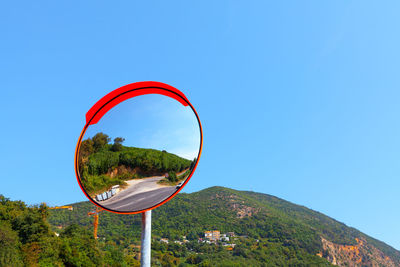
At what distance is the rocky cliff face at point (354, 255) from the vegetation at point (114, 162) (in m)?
64.7

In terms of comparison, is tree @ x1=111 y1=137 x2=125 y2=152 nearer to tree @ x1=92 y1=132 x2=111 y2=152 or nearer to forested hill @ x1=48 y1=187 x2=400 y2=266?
tree @ x1=92 y1=132 x2=111 y2=152

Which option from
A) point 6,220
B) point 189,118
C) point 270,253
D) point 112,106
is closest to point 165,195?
point 189,118

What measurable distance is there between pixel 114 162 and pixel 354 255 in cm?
7950

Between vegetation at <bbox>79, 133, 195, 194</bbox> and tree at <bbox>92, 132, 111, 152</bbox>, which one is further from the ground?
tree at <bbox>92, 132, 111, 152</bbox>

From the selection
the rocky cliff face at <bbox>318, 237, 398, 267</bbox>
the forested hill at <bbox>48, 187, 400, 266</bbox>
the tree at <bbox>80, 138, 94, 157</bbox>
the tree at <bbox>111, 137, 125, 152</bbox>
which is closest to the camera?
the tree at <bbox>80, 138, 94, 157</bbox>

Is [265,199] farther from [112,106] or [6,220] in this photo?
[112,106]

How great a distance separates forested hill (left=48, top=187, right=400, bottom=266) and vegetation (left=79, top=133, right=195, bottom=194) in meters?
38.1

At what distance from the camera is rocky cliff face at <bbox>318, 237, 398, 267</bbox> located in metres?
62.2

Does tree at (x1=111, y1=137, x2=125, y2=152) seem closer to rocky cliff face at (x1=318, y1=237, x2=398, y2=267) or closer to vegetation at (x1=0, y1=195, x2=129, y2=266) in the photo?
vegetation at (x1=0, y1=195, x2=129, y2=266)

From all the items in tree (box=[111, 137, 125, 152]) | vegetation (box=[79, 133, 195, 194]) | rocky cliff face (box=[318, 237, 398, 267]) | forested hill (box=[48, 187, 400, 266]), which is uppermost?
tree (box=[111, 137, 125, 152])

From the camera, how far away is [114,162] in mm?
2719

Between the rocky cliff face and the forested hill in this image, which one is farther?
the rocky cliff face

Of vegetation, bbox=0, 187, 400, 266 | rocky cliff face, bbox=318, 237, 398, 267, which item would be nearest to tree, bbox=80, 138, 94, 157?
vegetation, bbox=0, 187, 400, 266

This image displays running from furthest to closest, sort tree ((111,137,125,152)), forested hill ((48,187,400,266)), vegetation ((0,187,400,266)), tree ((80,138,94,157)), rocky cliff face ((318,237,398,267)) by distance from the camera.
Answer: rocky cliff face ((318,237,398,267))
forested hill ((48,187,400,266))
vegetation ((0,187,400,266))
tree ((111,137,125,152))
tree ((80,138,94,157))
